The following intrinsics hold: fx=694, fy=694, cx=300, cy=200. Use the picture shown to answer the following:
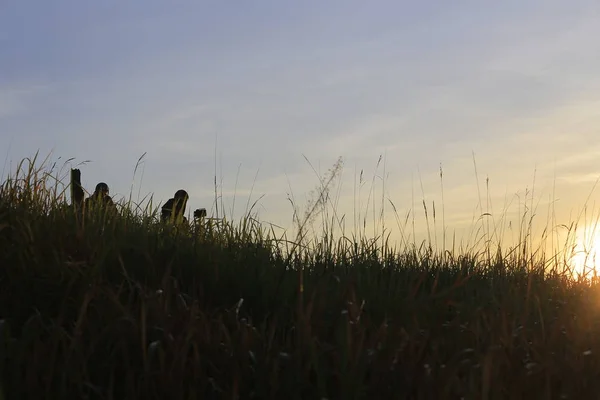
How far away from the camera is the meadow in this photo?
2602mm

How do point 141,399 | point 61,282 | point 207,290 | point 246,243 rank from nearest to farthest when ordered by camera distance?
point 141,399, point 61,282, point 207,290, point 246,243

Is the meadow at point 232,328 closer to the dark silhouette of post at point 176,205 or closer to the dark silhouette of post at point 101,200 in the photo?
the dark silhouette of post at point 101,200

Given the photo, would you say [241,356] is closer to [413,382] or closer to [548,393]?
[413,382]

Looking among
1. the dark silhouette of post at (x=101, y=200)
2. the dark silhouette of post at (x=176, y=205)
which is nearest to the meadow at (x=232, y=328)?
the dark silhouette of post at (x=101, y=200)

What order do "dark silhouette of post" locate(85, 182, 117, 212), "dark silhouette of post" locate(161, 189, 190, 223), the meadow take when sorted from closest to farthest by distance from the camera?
the meadow < "dark silhouette of post" locate(85, 182, 117, 212) < "dark silhouette of post" locate(161, 189, 190, 223)

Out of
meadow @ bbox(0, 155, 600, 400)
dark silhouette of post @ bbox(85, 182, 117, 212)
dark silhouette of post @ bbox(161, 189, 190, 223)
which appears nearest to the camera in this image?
meadow @ bbox(0, 155, 600, 400)

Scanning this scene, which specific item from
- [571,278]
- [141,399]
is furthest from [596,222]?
[141,399]

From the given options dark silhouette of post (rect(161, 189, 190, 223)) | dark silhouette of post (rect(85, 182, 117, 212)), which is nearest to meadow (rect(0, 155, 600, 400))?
dark silhouette of post (rect(85, 182, 117, 212))

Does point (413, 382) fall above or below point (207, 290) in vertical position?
below

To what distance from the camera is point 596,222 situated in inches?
301

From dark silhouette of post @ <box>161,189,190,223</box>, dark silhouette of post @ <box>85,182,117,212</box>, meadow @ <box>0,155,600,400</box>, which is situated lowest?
meadow @ <box>0,155,600,400</box>

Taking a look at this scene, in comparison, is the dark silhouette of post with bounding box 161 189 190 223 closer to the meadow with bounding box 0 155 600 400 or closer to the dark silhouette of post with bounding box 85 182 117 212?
the dark silhouette of post with bounding box 85 182 117 212

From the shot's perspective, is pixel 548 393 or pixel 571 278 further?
pixel 571 278

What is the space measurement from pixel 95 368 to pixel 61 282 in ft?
2.72
